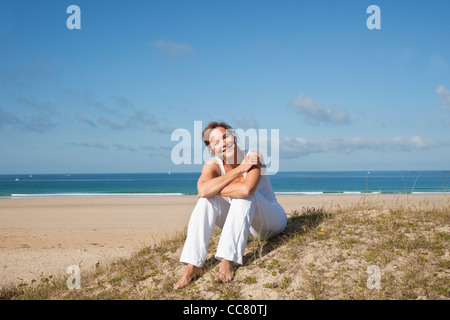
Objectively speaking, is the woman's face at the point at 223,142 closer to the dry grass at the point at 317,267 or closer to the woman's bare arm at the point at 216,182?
the woman's bare arm at the point at 216,182

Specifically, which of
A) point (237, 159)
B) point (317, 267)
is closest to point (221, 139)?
point (237, 159)

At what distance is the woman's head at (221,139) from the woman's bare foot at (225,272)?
1.31 m

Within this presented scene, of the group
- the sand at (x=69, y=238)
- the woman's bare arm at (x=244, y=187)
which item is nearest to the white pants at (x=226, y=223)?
the woman's bare arm at (x=244, y=187)

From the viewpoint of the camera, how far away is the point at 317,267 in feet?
14.3

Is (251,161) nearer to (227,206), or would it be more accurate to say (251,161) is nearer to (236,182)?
Result: (236,182)

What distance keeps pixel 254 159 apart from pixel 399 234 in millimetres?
2675

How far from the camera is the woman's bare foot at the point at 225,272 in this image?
13.5 feet

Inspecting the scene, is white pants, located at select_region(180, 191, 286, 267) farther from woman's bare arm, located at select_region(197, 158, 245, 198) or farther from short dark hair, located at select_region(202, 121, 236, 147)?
short dark hair, located at select_region(202, 121, 236, 147)

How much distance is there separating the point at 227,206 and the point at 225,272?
82cm

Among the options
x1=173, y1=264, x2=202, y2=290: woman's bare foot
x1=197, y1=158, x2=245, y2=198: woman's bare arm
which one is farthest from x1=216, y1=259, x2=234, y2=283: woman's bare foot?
x1=197, y1=158, x2=245, y2=198: woman's bare arm
